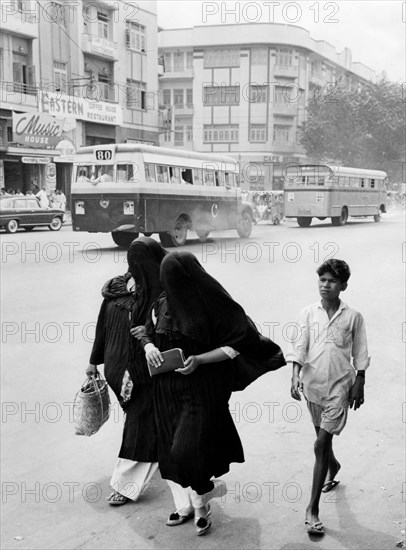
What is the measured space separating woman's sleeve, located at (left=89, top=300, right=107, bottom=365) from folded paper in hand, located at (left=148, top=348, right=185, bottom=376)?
0.48 m

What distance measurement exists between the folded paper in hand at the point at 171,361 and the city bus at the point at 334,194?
9.74ft

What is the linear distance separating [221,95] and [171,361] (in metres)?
1.88

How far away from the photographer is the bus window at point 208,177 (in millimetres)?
4415

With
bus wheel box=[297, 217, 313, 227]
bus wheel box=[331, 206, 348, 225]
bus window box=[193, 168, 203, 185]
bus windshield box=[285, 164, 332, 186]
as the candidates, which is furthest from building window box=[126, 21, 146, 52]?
bus wheel box=[331, 206, 348, 225]

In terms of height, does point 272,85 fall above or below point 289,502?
above

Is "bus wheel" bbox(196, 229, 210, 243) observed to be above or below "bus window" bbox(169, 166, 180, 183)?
below

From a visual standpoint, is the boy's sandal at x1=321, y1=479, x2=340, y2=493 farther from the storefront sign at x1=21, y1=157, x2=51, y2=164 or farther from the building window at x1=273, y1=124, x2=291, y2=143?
the storefront sign at x1=21, y1=157, x2=51, y2=164

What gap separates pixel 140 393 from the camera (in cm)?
255

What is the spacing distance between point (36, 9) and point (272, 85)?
4443 mm

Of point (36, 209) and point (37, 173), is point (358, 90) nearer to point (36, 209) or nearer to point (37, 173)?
point (36, 209)

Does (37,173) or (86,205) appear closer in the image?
(86,205)

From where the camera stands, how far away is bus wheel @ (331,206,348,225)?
27.7ft

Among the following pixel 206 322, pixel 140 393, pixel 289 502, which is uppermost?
pixel 206 322

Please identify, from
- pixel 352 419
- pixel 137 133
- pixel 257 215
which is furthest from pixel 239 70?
pixel 257 215
